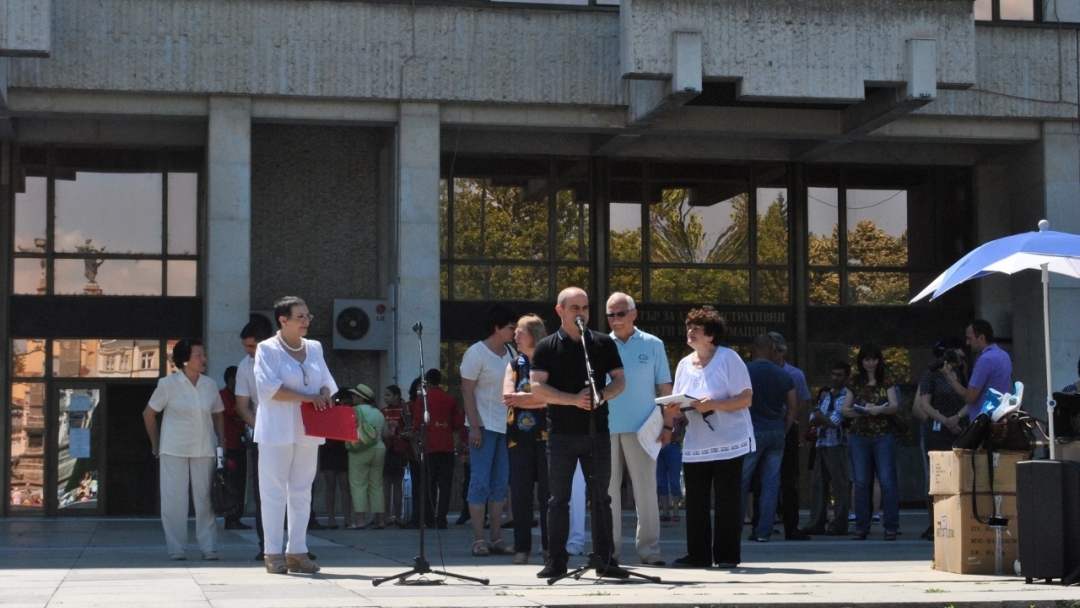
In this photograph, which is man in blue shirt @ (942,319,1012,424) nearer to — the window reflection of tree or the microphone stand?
the microphone stand

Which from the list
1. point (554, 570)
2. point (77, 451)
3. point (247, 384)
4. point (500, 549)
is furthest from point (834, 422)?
point (77, 451)

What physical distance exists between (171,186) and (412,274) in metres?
4.49

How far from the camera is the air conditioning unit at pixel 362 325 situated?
20.9m

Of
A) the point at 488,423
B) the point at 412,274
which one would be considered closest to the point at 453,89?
the point at 412,274

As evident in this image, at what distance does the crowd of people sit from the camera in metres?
9.21

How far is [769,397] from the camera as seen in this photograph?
13.4 m

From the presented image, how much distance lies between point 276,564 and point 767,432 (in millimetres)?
5073

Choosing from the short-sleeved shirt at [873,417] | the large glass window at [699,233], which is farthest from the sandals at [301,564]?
the large glass window at [699,233]

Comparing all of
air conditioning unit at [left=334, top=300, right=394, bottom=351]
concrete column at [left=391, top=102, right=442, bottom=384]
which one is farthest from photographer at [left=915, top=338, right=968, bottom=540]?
air conditioning unit at [left=334, top=300, right=394, bottom=351]

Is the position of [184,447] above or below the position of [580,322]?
below

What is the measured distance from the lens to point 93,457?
21172mm

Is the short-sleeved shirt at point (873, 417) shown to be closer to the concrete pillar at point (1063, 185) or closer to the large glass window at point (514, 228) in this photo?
the concrete pillar at point (1063, 185)

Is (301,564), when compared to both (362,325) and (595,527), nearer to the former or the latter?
(595,527)

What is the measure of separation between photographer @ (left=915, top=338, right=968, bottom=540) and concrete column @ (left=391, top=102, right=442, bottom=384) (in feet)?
24.9
